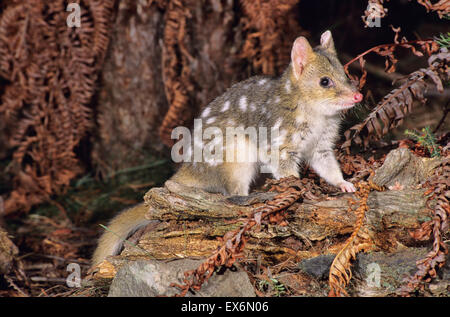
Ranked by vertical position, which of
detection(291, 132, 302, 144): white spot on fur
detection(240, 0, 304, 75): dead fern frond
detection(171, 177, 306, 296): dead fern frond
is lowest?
detection(171, 177, 306, 296): dead fern frond

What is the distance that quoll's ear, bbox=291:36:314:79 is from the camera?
336 centimetres

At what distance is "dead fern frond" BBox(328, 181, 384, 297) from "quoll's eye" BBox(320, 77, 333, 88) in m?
0.94

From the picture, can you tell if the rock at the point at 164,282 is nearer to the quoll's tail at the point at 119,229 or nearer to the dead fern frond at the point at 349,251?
the dead fern frond at the point at 349,251

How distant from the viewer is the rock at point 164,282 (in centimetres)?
237

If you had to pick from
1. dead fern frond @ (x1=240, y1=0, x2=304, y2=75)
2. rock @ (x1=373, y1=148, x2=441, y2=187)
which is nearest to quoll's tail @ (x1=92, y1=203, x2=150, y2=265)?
rock @ (x1=373, y1=148, x2=441, y2=187)

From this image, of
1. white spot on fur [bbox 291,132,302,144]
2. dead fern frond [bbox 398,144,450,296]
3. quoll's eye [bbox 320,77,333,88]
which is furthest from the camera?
white spot on fur [bbox 291,132,302,144]

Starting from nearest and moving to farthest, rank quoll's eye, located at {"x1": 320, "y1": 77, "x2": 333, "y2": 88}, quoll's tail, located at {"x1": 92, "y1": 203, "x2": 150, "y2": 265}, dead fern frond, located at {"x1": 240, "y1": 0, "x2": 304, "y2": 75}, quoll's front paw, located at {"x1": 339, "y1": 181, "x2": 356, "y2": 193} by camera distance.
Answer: quoll's front paw, located at {"x1": 339, "y1": 181, "x2": 356, "y2": 193}, quoll's tail, located at {"x1": 92, "y1": 203, "x2": 150, "y2": 265}, quoll's eye, located at {"x1": 320, "y1": 77, "x2": 333, "y2": 88}, dead fern frond, located at {"x1": 240, "y1": 0, "x2": 304, "y2": 75}

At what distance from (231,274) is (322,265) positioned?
49 centimetres

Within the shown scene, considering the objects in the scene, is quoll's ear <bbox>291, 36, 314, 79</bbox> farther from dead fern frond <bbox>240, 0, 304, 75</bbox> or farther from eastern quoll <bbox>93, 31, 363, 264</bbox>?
dead fern frond <bbox>240, 0, 304, 75</bbox>

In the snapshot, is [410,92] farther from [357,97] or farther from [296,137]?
[296,137]

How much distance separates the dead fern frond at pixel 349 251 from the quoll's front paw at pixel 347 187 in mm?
369

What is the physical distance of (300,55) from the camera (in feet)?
11.2

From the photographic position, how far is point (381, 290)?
2.39 m
